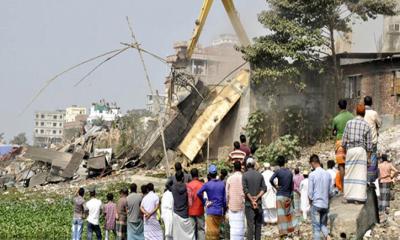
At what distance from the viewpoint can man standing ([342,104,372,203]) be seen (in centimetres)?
1137

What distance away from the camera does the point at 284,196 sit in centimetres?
1232

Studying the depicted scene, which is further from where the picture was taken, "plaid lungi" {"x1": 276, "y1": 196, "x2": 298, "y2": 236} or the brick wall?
the brick wall

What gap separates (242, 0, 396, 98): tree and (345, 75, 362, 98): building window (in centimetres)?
166

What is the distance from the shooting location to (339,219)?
11367 mm

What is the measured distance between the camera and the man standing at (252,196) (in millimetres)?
11859

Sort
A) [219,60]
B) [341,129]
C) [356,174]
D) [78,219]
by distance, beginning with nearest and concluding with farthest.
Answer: [356,174]
[341,129]
[78,219]
[219,60]

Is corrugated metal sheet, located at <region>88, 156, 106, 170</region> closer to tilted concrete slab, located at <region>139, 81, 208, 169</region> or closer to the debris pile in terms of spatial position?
the debris pile

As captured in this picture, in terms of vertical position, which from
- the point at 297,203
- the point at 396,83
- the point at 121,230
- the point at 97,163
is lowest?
the point at 121,230

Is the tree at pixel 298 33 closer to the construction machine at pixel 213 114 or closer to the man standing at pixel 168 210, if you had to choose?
the construction machine at pixel 213 114

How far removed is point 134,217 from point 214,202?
2175 mm

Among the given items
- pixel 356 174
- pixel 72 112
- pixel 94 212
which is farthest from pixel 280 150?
pixel 72 112

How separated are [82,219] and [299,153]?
14.0 meters

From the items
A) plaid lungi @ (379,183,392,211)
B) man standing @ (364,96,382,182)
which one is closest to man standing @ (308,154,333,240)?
man standing @ (364,96,382,182)

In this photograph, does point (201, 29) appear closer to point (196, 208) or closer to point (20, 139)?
point (196, 208)
